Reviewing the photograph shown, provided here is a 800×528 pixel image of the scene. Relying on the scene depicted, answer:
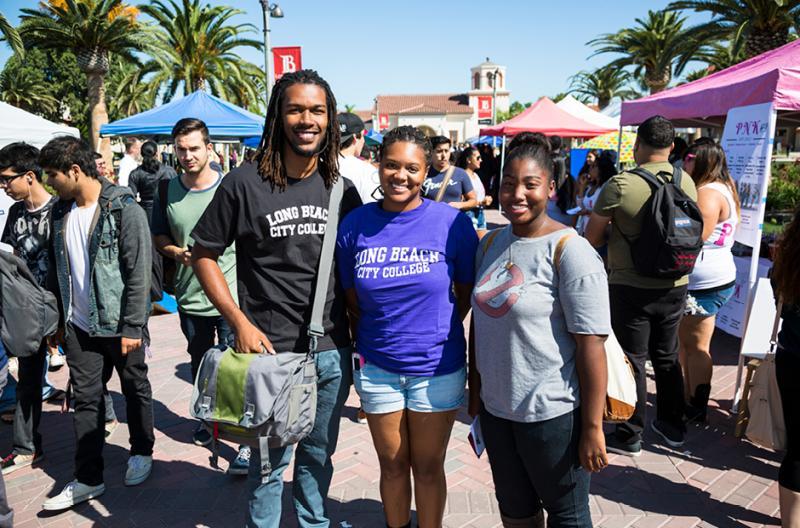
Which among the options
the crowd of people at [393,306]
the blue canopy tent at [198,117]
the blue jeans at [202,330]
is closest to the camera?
the crowd of people at [393,306]

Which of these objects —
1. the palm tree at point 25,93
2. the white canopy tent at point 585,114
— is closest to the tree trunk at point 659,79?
the white canopy tent at point 585,114

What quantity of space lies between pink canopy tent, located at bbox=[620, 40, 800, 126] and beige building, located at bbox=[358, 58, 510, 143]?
6939cm

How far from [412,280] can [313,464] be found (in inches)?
36.2

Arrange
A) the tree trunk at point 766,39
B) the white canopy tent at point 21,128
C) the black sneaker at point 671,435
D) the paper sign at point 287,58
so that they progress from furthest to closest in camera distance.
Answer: the tree trunk at point 766,39, the paper sign at point 287,58, the white canopy tent at point 21,128, the black sneaker at point 671,435

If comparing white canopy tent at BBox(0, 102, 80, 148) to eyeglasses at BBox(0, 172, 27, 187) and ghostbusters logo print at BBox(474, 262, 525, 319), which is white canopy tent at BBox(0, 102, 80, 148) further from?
ghostbusters logo print at BBox(474, 262, 525, 319)

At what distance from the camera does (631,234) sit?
3295mm

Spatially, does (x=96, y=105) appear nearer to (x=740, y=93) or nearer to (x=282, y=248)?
(x=740, y=93)

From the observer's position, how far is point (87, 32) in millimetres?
19047

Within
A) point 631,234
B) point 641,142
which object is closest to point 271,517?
point 631,234

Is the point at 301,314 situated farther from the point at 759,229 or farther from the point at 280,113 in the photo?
the point at 759,229

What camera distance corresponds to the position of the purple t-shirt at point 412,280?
2.12m

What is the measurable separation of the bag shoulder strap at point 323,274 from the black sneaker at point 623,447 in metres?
2.33

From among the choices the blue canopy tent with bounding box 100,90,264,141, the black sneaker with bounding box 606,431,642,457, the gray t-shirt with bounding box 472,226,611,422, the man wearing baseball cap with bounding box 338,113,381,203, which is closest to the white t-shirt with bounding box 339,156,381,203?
the man wearing baseball cap with bounding box 338,113,381,203

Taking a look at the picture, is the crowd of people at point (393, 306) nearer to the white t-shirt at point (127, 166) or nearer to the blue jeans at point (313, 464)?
the blue jeans at point (313, 464)
